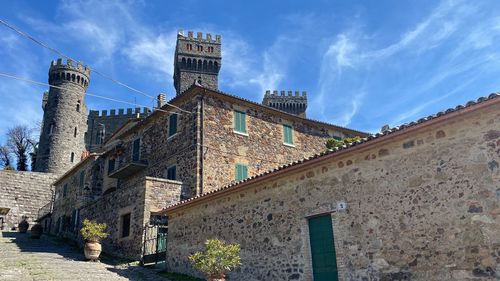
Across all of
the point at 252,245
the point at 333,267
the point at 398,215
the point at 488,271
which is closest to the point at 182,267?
the point at 252,245

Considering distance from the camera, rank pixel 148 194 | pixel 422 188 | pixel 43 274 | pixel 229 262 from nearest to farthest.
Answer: pixel 422 188, pixel 229 262, pixel 43 274, pixel 148 194

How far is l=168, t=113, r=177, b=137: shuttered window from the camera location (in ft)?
68.0

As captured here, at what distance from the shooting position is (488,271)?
7.22 meters

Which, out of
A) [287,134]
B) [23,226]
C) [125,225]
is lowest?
[125,225]

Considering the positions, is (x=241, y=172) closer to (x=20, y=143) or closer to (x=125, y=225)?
(x=125, y=225)

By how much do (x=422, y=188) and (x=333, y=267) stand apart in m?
2.96

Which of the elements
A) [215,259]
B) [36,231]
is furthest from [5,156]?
[215,259]

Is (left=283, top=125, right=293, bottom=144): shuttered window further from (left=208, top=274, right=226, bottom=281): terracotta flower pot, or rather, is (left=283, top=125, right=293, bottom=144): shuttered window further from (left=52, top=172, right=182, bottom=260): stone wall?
(left=208, top=274, right=226, bottom=281): terracotta flower pot

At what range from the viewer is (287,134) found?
22672 mm

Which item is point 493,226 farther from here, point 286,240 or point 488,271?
point 286,240

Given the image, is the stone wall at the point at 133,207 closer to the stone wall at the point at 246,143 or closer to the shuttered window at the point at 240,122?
the stone wall at the point at 246,143

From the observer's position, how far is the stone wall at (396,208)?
7.59 meters

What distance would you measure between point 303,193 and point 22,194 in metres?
33.6

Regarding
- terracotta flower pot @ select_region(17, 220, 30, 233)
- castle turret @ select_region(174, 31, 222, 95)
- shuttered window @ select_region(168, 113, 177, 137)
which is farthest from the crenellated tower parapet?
shuttered window @ select_region(168, 113, 177, 137)
